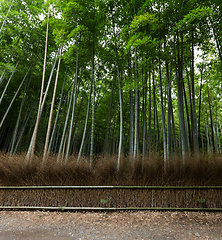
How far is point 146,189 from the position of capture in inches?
101

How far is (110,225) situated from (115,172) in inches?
33.2

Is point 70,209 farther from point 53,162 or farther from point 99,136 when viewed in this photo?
point 99,136

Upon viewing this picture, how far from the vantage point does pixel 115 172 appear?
2.76 metres

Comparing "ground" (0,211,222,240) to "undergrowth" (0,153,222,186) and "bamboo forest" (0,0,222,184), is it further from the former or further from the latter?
"bamboo forest" (0,0,222,184)

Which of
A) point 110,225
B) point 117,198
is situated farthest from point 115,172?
point 110,225

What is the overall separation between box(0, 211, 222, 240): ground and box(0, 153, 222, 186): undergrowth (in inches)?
19.1

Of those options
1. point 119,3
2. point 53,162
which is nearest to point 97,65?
point 119,3

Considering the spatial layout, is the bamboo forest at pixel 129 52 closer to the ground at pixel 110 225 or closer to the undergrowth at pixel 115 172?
the undergrowth at pixel 115 172

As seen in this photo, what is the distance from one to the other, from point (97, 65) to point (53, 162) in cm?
435

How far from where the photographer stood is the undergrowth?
260 cm

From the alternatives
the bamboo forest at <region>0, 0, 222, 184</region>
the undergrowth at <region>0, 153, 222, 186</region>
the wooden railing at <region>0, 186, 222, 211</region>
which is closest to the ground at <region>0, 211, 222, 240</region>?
the wooden railing at <region>0, 186, 222, 211</region>

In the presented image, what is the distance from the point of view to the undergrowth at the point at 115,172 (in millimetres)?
2604

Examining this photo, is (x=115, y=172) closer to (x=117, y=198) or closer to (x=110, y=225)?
(x=117, y=198)

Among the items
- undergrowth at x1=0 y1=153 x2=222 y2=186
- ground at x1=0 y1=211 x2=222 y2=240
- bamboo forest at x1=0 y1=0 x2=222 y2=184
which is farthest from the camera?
bamboo forest at x1=0 y1=0 x2=222 y2=184
